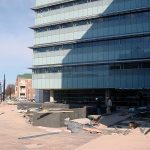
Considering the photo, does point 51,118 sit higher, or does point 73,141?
point 51,118

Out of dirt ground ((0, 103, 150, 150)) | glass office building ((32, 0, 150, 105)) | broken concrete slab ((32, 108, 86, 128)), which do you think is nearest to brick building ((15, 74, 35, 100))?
glass office building ((32, 0, 150, 105))

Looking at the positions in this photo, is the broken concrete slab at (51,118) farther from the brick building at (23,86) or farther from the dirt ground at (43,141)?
the brick building at (23,86)

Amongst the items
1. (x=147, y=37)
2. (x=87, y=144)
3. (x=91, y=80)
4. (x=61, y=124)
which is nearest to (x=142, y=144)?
(x=87, y=144)

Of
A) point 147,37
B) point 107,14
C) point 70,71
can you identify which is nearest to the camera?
point 147,37

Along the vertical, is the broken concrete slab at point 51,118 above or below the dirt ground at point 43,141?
above

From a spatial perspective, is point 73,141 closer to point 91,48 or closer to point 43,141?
point 43,141

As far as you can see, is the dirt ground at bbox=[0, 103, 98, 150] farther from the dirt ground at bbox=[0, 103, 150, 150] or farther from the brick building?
the brick building

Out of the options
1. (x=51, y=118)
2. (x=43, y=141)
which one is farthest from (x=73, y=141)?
(x=51, y=118)

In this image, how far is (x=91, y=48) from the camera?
174ft

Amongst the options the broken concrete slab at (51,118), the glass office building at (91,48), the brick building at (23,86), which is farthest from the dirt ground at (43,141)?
the brick building at (23,86)

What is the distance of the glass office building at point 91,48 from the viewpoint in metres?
48.6

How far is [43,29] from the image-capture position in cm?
6047

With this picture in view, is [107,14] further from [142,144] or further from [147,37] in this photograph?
[142,144]

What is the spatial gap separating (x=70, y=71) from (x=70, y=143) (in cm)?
3495
